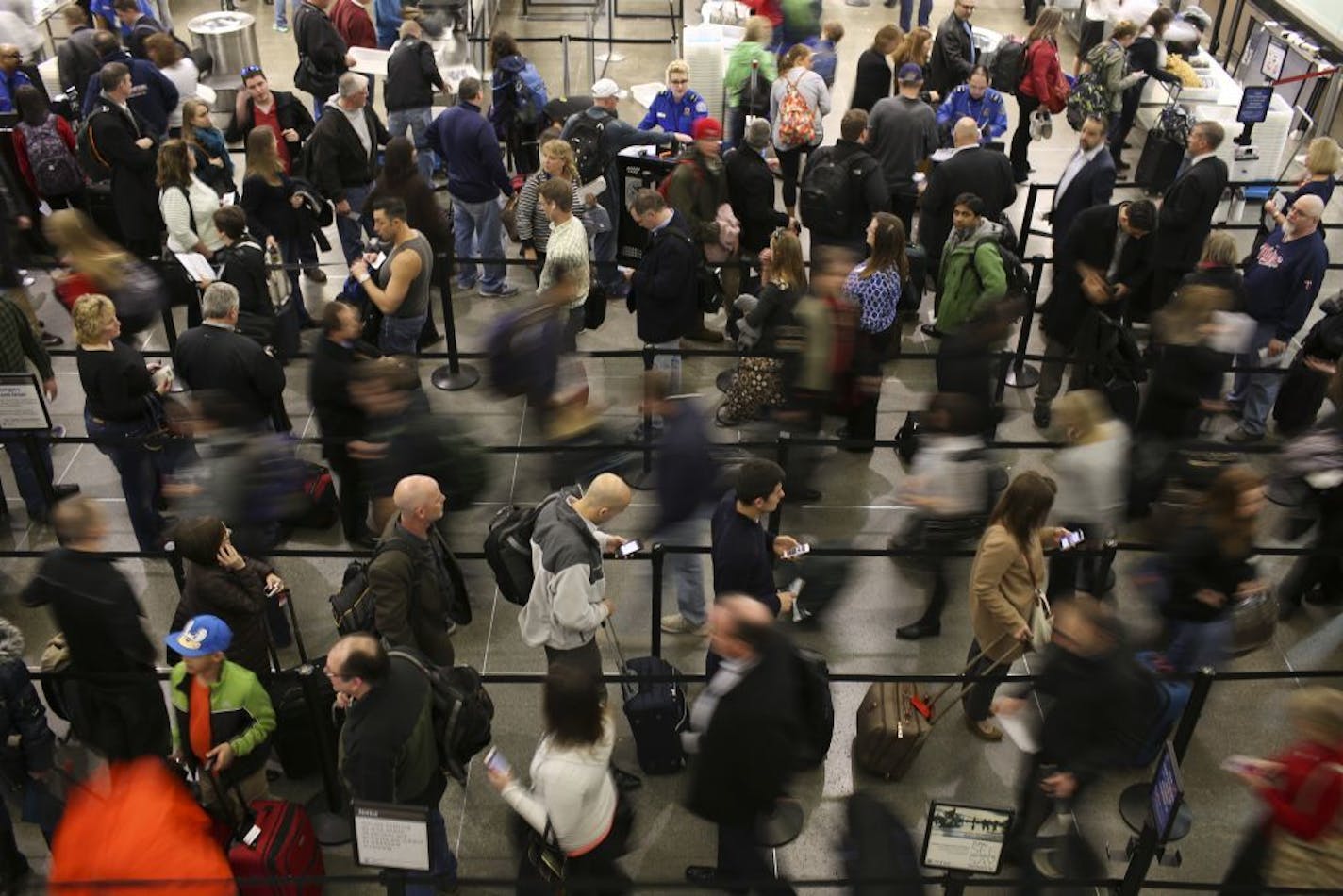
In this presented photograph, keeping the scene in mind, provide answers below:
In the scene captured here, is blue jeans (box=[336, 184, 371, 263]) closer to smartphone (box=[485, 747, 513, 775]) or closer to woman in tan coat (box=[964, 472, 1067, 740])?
woman in tan coat (box=[964, 472, 1067, 740])

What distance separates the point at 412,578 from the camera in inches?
213

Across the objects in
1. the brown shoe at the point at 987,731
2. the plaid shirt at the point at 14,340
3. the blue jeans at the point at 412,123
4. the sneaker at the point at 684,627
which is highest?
the blue jeans at the point at 412,123

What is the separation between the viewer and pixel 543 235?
921cm

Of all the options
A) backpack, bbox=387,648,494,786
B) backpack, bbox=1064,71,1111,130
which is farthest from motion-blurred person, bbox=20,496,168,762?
backpack, bbox=1064,71,1111,130

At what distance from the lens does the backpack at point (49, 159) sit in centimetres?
995

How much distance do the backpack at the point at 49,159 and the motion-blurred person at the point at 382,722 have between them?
7.04 meters

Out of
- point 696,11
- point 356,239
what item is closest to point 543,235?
point 356,239

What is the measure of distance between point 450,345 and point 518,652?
9.84 ft

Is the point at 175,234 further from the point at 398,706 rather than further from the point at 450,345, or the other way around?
the point at 398,706

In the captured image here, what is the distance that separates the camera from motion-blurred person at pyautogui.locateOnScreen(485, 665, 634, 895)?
4.42 m

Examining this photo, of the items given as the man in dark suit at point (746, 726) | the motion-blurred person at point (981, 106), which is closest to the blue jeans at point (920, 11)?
the motion-blurred person at point (981, 106)

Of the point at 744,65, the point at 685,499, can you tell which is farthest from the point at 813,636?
the point at 744,65

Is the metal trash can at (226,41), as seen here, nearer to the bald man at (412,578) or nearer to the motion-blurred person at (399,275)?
the motion-blurred person at (399,275)

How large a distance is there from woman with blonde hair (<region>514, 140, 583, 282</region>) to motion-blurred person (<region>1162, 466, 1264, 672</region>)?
485 centimetres
